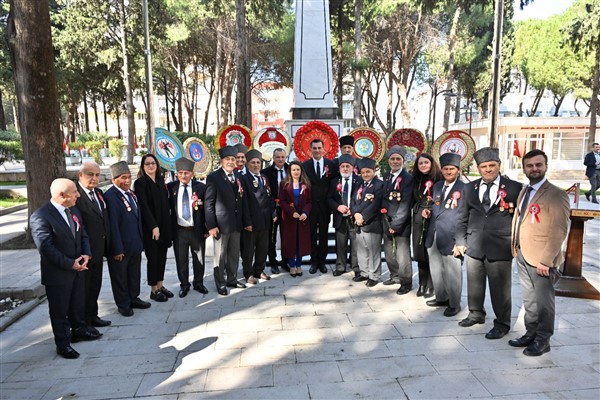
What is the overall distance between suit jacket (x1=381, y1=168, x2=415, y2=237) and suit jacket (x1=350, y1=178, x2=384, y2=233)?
6.8 inches

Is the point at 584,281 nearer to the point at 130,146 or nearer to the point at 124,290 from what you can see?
the point at 124,290

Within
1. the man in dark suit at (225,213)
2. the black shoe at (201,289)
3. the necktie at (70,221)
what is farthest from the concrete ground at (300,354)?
the necktie at (70,221)

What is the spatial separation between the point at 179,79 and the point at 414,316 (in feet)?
92.7

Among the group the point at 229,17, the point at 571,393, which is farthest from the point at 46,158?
the point at 229,17

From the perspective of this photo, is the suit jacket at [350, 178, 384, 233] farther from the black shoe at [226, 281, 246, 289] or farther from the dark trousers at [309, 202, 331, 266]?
the black shoe at [226, 281, 246, 289]

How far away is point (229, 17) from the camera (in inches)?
867

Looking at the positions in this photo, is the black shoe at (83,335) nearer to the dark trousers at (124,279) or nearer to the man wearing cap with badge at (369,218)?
the dark trousers at (124,279)

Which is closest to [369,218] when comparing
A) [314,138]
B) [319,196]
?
[319,196]

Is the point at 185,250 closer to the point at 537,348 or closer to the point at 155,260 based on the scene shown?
the point at 155,260

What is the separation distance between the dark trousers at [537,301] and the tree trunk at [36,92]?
6.47 metres

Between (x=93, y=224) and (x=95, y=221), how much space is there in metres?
0.03

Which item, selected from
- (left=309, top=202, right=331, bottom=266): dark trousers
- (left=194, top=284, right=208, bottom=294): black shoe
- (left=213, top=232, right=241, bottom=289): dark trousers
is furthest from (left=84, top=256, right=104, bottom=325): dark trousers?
(left=309, top=202, right=331, bottom=266): dark trousers

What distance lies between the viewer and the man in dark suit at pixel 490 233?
11.3 feet

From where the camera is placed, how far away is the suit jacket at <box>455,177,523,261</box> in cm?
345
